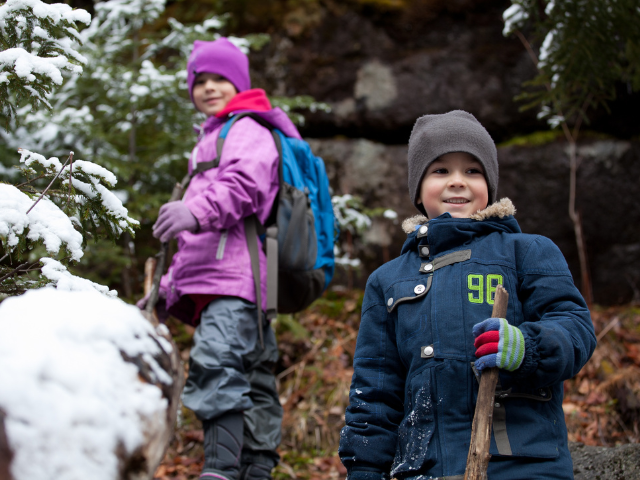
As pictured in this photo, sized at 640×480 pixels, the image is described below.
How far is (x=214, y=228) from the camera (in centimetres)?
326

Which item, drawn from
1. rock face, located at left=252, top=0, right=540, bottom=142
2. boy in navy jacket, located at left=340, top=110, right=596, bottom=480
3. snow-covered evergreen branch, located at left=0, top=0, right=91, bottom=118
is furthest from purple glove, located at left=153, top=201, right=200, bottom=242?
rock face, located at left=252, top=0, right=540, bottom=142

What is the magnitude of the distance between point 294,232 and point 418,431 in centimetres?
175

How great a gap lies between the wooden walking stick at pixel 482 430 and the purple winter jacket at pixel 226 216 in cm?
184

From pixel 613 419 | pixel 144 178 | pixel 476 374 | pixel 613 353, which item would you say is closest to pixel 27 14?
pixel 476 374

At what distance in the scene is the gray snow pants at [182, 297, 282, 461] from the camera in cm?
301

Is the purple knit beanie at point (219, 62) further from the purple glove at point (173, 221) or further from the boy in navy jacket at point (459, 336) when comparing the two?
the boy in navy jacket at point (459, 336)

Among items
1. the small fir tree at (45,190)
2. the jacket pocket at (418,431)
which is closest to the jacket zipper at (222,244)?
the small fir tree at (45,190)

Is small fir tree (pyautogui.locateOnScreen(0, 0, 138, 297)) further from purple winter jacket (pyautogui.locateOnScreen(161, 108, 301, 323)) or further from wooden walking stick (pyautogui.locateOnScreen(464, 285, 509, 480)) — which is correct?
wooden walking stick (pyautogui.locateOnScreen(464, 285, 509, 480))

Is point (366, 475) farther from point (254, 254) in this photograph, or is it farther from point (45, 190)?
point (254, 254)

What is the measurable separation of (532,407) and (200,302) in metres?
2.09

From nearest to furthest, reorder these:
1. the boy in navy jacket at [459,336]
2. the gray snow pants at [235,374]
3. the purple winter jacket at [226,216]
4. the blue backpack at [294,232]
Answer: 1. the boy in navy jacket at [459,336]
2. the gray snow pants at [235,374]
3. the purple winter jacket at [226,216]
4. the blue backpack at [294,232]

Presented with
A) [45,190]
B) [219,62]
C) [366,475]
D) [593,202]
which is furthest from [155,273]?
[593,202]

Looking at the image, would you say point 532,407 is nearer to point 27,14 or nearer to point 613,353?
point 27,14

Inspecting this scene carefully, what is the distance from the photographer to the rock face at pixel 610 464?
98.5 inches
